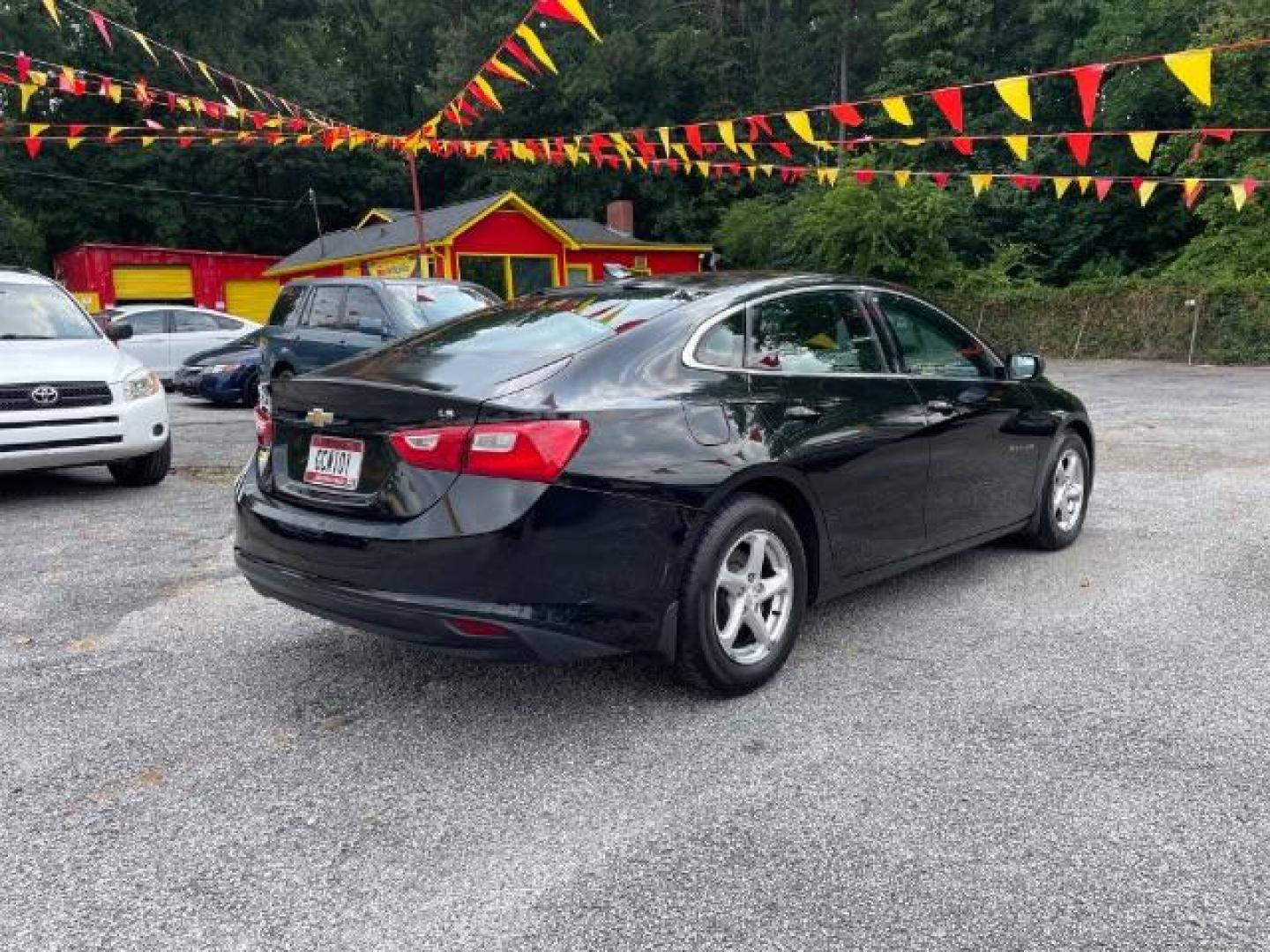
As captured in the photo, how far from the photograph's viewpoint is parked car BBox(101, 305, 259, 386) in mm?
17719

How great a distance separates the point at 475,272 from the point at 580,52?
64.1ft

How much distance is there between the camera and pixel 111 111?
4222 cm

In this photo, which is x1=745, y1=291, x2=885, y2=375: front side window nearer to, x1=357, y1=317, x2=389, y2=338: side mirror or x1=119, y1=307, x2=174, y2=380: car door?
x1=357, y1=317, x2=389, y2=338: side mirror

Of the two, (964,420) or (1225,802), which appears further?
(964,420)

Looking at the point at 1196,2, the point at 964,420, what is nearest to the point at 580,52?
the point at 1196,2

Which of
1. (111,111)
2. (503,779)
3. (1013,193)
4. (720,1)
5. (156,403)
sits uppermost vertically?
(720,1)

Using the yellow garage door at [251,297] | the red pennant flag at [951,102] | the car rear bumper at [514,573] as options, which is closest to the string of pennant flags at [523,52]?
the red pennant flag at [951,102]

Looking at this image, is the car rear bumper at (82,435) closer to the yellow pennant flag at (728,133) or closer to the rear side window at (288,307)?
the rear side window at (288,307)

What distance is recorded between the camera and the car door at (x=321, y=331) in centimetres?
1164

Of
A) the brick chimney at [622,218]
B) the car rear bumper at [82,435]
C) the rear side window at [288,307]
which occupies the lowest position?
the car rear bumper at [82,435]

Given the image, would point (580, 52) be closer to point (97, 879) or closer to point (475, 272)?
point (475, 272)

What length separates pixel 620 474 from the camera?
3.22 m

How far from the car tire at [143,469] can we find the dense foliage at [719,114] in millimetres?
23445

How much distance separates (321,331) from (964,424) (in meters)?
9.01
